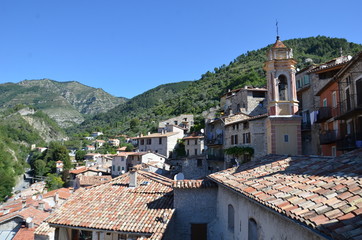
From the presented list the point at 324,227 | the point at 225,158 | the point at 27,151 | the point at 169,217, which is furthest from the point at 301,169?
the point at 27,151

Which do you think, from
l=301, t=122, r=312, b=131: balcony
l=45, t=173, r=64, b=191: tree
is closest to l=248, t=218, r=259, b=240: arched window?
l=301, t=122, r=312, b=131: balcony

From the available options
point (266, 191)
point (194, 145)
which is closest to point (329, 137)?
point (266, 191)

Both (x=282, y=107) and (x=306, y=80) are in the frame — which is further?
(x=306, y=80)

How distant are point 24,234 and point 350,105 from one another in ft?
79.7

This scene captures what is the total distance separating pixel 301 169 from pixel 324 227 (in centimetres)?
434

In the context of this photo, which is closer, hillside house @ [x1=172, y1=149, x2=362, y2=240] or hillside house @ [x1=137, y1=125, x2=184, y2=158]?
hillside house @ [x1=172, y1=149, x2=362, y2=240]

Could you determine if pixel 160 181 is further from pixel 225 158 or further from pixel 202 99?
pixel 202 99

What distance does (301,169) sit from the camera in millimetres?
8180

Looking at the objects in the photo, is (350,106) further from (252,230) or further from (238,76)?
(238,76)

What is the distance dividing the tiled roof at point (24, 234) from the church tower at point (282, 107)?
15.5 meters

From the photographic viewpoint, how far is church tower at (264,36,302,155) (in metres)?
13.6

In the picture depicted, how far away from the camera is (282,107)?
46.2ft

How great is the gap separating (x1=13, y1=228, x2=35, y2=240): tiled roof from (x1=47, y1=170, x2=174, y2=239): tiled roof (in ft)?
17.5

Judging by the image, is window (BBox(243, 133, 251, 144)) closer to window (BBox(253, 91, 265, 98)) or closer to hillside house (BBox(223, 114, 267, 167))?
hillside house (BBox(223, 114, 267, 167))
